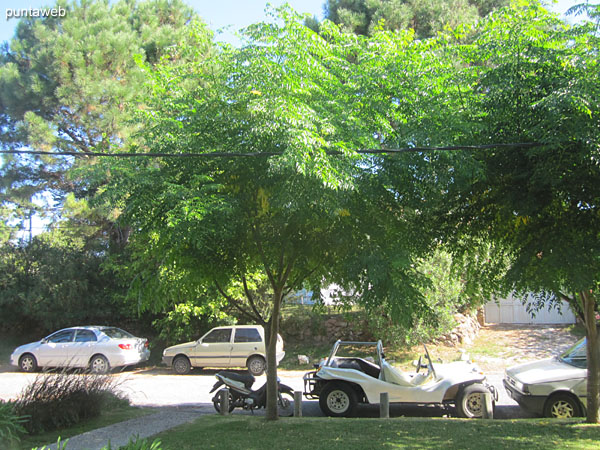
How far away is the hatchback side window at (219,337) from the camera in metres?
16.8

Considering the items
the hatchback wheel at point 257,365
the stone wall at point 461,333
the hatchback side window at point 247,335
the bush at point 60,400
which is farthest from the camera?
the stone wall at point 461,333

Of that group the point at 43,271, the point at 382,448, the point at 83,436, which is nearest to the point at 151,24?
the point at 43,271

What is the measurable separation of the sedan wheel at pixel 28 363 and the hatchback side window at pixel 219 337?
20.7ft

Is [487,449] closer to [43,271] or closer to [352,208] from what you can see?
[352,208]

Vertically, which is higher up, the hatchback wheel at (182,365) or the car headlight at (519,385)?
the car headlight at (519,385)

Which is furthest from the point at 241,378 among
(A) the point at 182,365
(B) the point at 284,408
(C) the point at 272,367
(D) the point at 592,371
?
(A) the point at 182,365

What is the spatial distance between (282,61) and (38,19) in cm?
1879

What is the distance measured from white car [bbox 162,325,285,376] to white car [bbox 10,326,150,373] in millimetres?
1409

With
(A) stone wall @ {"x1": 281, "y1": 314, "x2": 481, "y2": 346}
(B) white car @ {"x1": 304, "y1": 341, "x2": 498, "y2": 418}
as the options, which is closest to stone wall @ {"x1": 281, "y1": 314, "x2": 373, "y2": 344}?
(A) stone wall @ {"x1": 281, "y1": 314, "x2": 481, "y2": 346}

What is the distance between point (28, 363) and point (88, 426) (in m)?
10.5

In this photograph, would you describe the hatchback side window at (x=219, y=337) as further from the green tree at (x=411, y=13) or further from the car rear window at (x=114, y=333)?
the green tree at (x=411, y=13)

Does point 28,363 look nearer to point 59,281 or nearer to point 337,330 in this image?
point 59,281

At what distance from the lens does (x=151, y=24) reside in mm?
22094

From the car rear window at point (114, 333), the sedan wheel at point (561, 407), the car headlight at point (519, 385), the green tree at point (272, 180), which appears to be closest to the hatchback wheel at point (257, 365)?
the car rear window at point (114, 333)
